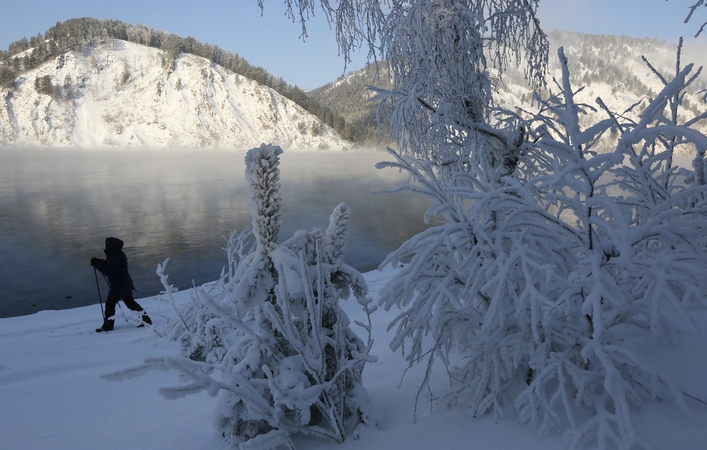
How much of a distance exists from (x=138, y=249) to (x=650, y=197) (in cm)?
2108

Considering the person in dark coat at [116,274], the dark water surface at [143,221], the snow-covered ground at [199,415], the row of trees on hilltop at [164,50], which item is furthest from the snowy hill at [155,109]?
the snow-covered ground at [199,415]

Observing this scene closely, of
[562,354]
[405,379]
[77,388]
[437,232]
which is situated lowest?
[77,388]

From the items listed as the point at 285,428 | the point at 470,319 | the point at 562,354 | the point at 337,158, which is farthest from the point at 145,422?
the point at 337,158

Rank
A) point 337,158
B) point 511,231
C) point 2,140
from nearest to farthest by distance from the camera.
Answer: point 511,231, point 2,140, point 337,158

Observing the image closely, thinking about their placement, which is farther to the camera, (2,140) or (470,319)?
(2,140)

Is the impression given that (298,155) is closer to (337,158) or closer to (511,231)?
(337,158)

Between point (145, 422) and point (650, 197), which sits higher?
point (650, 197)

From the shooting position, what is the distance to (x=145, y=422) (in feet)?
8.92

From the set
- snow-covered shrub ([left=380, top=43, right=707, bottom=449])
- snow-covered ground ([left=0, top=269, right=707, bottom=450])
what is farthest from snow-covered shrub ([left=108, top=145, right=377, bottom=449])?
snow-covered shrub ([left=380, top=43, right=707, bottom=449])

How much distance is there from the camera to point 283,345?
2.46 m

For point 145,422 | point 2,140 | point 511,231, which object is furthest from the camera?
point 2,140

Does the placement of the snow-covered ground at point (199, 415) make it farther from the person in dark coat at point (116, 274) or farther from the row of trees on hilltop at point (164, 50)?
the row of trees on hilltop at point (164, 50)

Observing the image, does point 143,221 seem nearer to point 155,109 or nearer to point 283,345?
point 283,345

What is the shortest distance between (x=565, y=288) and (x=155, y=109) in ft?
334
